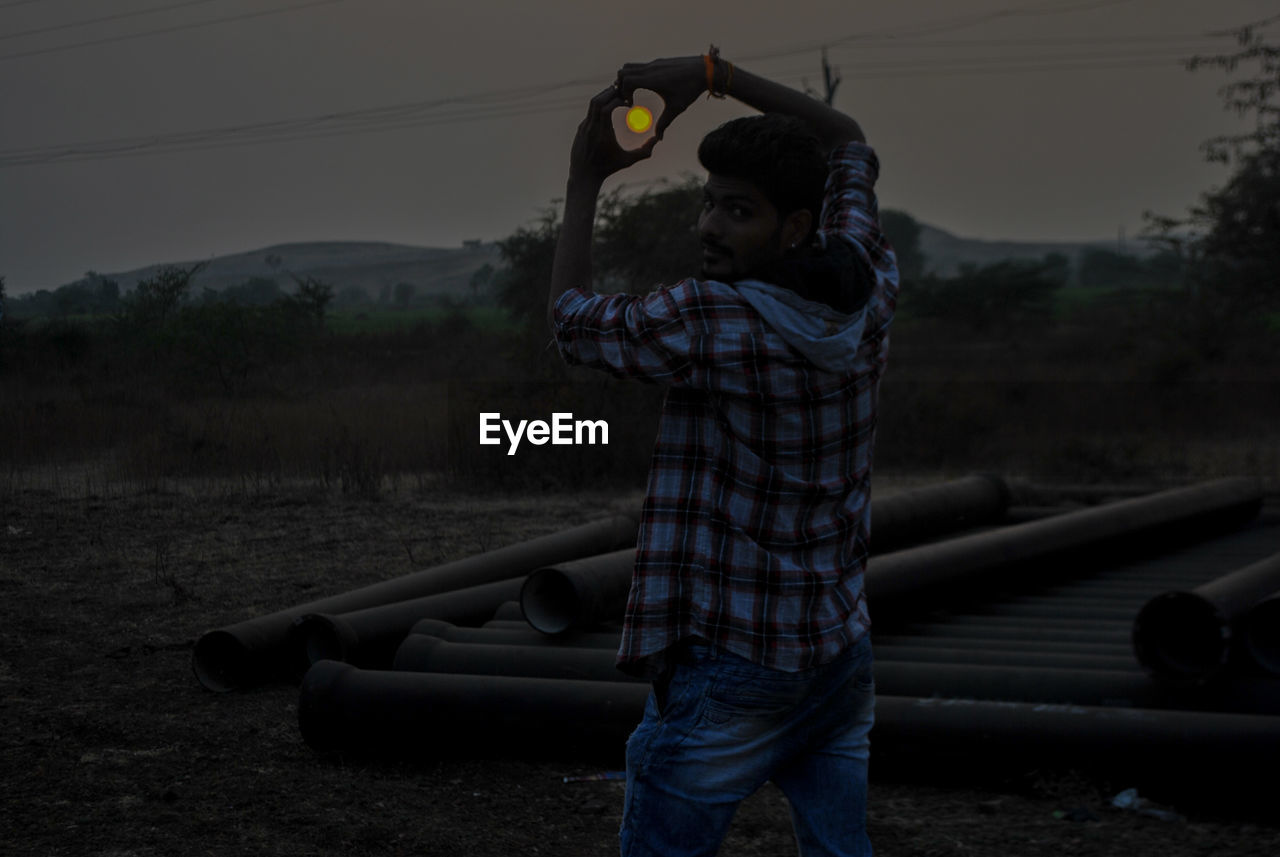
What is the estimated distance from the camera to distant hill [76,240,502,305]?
22.4ft

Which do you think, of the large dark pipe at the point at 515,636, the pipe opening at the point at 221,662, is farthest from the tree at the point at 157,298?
the large dark pipe at the point at 515,636

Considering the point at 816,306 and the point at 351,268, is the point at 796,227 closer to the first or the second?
the point at 816,306

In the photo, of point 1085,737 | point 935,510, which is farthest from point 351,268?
point 1085,737

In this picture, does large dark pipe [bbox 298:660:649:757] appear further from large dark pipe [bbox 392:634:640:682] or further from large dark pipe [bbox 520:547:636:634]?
large dark pipe [bbox 520:547:636:634]

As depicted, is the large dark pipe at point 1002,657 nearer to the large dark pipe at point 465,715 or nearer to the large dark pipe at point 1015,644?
the large dark pipe at point 1015,644

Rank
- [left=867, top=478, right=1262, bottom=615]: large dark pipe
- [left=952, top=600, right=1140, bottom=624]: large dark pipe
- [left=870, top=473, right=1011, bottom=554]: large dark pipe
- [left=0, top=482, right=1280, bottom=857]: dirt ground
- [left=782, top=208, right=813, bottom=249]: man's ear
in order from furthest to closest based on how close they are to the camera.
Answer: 1. [left=870, top=473, right=1011, bottom=554]: large dark pipe
2. [left=952, top=600, right=1140, bottom=624]: large dark pipe
3. [left=867, top=478, right=1262, bottom=615]: large dark pipe
4. [left=0, top=482, right=1280, bottom=857]: dirt ground
5. [left=782, top=208, right=813, bottom=249]: man's ear

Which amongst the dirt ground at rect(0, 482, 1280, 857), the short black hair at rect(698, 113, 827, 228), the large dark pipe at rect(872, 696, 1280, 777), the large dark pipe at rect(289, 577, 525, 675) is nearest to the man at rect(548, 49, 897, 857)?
the short black hair at rect(698, 113, 827, 228)

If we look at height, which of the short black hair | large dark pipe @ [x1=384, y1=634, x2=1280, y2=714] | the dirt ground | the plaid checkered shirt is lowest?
the dirt ground

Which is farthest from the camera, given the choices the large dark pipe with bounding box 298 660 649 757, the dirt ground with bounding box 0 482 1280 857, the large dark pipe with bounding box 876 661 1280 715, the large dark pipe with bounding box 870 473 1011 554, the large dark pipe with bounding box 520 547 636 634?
the large dark pipe with bounding box 870 473 1011 554

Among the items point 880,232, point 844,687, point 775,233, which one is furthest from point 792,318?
point 844,687

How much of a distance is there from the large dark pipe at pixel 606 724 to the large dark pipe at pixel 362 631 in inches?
25.7

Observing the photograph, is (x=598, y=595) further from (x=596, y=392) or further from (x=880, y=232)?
(x=596, y=392)

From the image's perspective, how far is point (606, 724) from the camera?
13.9ft

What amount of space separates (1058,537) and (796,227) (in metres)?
5.61
